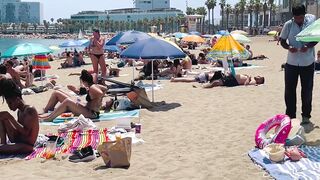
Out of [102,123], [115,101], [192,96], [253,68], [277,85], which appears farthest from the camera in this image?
[253,68]

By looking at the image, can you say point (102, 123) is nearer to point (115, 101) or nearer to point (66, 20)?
point (115, 101)

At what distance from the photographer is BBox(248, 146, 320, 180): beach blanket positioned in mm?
4578

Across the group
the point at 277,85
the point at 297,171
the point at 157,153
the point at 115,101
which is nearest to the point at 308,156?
the point at 297,171

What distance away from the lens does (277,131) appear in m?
5.66

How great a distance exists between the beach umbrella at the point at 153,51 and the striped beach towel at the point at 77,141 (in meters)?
2.31

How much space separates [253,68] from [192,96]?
22.9 ft

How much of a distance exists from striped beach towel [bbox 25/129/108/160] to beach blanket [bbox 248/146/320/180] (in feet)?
6.97

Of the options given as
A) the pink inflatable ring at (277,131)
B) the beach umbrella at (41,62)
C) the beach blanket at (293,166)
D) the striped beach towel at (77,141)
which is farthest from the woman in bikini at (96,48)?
the beach blanket at (293,166)

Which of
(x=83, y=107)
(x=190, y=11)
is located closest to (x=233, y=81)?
(x=83, y=107)

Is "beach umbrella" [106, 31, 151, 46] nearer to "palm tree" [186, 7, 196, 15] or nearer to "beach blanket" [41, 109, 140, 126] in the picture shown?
"beach blanket" [41, 109, 140, 126]

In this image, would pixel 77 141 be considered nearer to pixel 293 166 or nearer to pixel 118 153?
pixel 118 153

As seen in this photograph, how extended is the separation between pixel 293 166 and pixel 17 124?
3.25 meters

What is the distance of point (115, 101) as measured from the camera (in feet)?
29.2

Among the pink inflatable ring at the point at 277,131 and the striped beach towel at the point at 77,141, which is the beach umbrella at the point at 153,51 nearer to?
the striped beach towel at the point at 77,141
